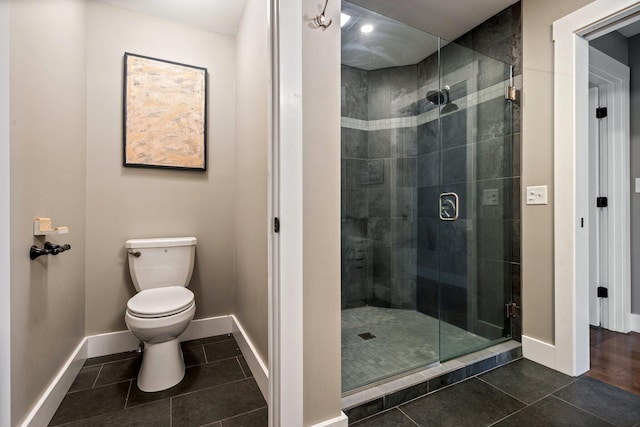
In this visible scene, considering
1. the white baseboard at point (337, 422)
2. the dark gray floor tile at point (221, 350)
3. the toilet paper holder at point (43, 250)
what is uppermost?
the toilet paper holder at point (43, 250)

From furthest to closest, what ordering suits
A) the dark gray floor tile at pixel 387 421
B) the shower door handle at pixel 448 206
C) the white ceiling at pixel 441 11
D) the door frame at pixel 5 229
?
the shower door handle at pixel 448 206 < the white ceiling at pixel 441 11 < the dark gray floor tile at pixel 387 421 < the door frame at pixel 5 229

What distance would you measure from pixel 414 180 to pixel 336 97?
144cm

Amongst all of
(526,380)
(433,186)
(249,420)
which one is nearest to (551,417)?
(526,380)

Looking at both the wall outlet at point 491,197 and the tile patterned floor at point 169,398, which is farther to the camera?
the wall outlet at point 491,197

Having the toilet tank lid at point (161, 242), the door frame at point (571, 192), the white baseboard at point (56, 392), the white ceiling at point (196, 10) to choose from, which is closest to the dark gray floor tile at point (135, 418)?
the white baseboard at point (56, 392)

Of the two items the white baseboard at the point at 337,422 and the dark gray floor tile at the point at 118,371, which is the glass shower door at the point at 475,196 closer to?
the white baseboard at the point at 337,422

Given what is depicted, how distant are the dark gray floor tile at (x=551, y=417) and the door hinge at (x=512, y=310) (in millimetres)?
578

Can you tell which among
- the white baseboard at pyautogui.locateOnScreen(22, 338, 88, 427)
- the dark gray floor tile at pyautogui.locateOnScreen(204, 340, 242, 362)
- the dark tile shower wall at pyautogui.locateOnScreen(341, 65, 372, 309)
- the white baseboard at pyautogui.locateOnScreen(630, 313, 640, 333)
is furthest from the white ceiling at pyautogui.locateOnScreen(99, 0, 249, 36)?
the white baseboard at pyautogui.locateOnScreen(630, 313, 640, 333)

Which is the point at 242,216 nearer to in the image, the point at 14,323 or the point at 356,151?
the point at 356,151

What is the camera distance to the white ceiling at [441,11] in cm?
195

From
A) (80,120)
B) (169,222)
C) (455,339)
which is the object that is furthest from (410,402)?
(80,120)

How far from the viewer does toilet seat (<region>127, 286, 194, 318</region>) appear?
151 centimetres

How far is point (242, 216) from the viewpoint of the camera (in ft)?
6.83

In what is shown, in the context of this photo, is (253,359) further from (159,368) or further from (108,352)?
(108,352)
